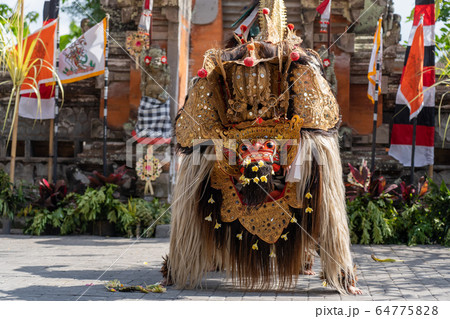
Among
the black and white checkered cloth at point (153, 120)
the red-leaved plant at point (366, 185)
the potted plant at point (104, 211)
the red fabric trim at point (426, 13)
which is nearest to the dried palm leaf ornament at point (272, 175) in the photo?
the red-leaved plant at point (366, 185)

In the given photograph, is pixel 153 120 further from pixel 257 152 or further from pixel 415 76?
pixel 257 152

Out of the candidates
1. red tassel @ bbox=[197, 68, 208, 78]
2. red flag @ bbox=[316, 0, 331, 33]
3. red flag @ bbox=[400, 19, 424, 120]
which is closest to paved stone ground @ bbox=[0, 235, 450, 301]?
red tassel @ bbox=[197, 68, 208, 78]

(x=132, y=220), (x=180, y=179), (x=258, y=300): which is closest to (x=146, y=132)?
(x=132, y=220)

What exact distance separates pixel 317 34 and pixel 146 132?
3.78 meters

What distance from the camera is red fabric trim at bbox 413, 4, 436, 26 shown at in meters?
9.45

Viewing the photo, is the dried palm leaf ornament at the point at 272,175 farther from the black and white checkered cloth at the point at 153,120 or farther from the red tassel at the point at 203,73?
the black and white checkered cloth at the point at 153,120

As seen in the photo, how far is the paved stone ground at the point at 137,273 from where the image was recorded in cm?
494

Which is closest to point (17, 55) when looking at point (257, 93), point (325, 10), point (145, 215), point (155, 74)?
point (155, 74)

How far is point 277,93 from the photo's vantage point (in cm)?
519

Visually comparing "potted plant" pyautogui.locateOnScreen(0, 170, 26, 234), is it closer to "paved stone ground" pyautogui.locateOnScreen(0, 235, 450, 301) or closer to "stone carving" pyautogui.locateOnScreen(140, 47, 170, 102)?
"paved stone ground" pyautogui.locateOnScreen(0, 235, 450, 301)

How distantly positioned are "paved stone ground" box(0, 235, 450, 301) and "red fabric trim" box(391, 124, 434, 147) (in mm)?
2201

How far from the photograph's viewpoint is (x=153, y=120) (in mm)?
10492

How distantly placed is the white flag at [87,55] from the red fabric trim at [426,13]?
4986mm

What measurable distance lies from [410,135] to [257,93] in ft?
18.4
